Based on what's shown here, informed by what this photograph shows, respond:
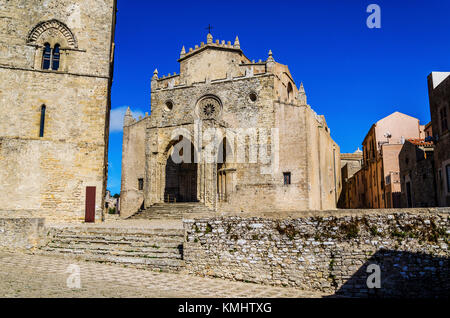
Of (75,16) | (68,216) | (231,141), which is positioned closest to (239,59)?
(231,141)

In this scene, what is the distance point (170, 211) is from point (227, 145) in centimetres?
730

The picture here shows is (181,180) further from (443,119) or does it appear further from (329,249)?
(329,249)

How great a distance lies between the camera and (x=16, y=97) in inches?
790

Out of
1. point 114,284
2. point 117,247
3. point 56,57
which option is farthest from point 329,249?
point 56,57

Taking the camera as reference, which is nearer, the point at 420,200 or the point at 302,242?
the point at 302,242

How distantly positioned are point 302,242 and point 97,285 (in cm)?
528

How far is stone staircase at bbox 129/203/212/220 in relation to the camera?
82.2 ft

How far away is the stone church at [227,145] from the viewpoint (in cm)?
2758

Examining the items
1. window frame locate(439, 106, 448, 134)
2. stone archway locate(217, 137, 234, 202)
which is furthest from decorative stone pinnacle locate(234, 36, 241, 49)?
window frame locate(439, 106, 448, 134)

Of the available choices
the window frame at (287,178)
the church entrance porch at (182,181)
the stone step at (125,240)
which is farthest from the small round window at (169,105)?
the stone step at (125,240)
